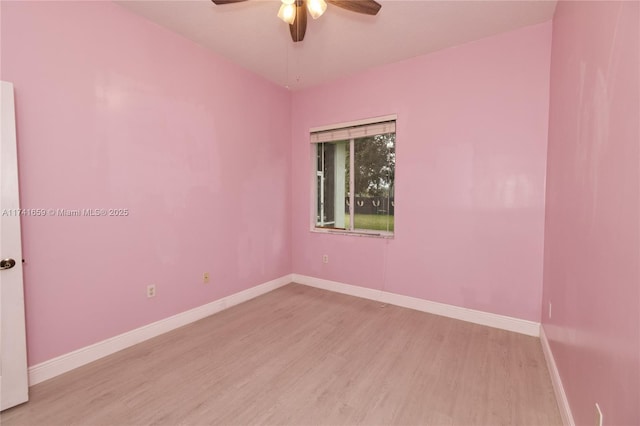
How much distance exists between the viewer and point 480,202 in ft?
9.28

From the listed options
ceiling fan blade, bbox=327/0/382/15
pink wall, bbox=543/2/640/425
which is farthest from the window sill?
ceiling fan blade, bbox=327/0/382/15

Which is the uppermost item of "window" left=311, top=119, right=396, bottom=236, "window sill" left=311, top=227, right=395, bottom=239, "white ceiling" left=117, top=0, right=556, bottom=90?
"white ceiling" left=117, top=0, right=556, bottom=90

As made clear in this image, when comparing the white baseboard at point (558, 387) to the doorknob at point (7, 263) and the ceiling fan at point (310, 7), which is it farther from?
the doorknob at point (7, 263)

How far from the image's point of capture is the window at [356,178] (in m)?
3.46

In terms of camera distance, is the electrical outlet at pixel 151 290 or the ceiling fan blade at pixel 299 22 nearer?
the ceiling fan blade at pixel 299 22

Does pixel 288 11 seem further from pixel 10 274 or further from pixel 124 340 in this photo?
pixel 124 340

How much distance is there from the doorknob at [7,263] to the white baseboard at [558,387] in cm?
328

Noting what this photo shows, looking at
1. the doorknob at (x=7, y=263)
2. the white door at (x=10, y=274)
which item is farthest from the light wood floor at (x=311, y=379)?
the doorknob at (x=7, y=263)

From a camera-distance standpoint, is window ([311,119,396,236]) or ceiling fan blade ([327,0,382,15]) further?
window ([311,119,396,236])

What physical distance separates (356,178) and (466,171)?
134 cm

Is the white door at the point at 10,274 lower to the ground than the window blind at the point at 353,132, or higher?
lower

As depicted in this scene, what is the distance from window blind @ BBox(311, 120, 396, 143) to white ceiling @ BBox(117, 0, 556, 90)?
70cm

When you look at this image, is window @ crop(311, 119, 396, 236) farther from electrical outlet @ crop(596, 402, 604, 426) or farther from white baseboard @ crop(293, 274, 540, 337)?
electrical outlet @ crop(596, 402, 604, 426)

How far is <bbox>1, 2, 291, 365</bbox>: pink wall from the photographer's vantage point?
192 cm
